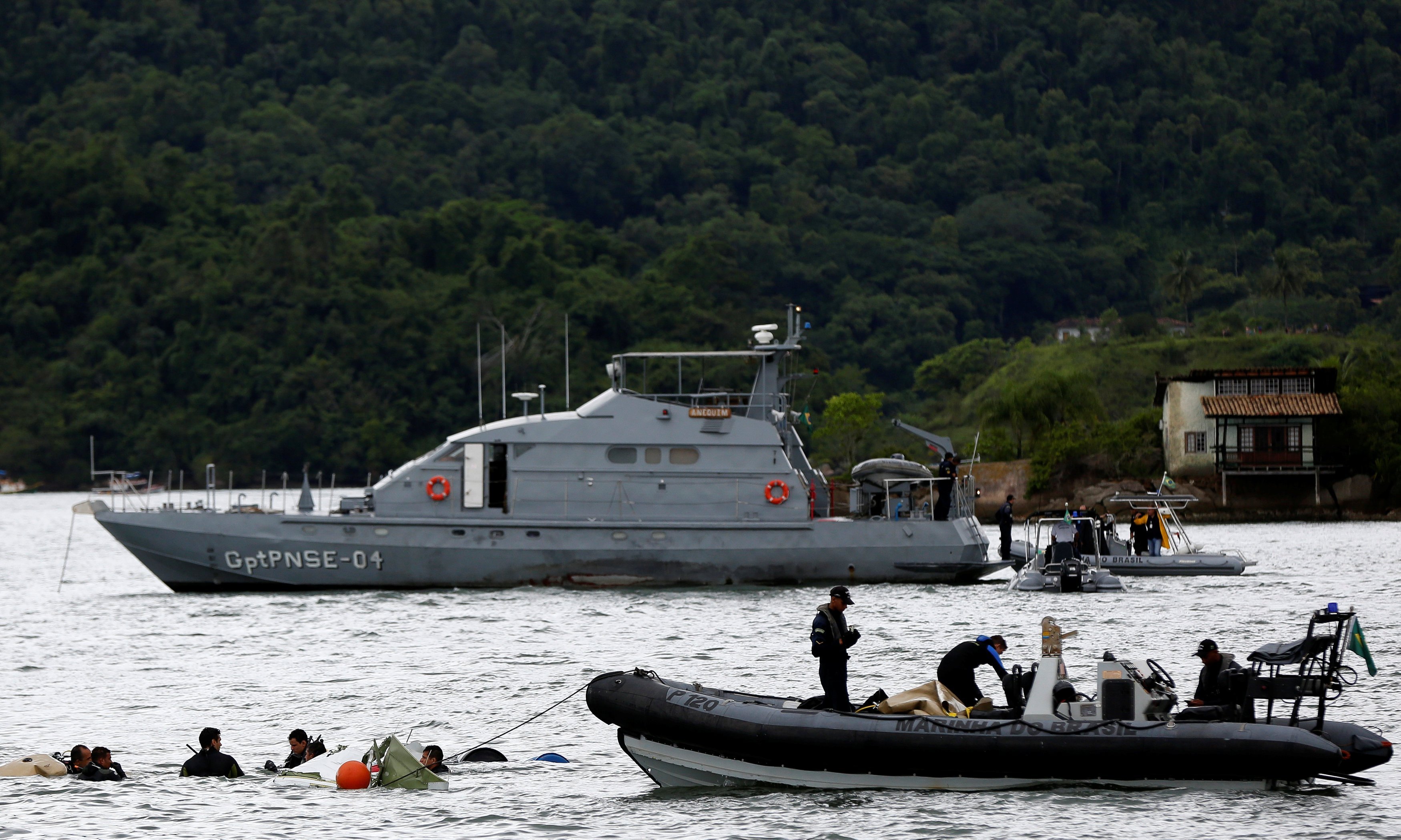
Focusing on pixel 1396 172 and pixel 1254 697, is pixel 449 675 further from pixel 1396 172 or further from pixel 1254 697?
pixel 1396 172

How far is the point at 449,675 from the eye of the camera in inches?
884

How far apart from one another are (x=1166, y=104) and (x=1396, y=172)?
74.9 feet

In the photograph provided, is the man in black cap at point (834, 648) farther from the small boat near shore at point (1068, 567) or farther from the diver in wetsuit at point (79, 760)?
the small boat near shore at point (1068, 567)

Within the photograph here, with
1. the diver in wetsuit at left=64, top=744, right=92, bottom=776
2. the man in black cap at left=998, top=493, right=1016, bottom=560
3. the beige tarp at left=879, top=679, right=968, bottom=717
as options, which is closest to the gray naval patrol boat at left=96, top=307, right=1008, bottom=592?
the man in black cap at left=998, top=493, right=1016, bottom=560

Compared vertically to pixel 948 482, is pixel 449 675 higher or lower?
lower

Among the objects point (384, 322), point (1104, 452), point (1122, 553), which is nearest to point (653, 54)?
point (384, 322)

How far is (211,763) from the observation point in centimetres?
1639

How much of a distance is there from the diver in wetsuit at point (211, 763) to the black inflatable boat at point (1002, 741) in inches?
151

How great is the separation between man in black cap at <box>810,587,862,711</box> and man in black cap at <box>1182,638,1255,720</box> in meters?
3.09

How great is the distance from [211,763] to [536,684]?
19.7 feet

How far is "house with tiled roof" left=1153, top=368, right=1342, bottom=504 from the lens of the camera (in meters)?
64.1

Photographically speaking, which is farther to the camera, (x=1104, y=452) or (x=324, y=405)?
(x=324, y=405)

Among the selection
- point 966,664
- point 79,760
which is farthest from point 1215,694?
point 79,760

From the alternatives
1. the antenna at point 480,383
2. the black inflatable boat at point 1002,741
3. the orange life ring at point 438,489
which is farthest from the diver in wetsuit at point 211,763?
the orange life ring at point 438,489
